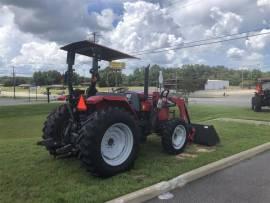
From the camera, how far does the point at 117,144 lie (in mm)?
5191

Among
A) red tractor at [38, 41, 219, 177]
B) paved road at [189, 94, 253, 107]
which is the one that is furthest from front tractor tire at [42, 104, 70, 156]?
paved road at [189, 94, 253, 107]

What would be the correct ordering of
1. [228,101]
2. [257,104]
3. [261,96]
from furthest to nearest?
[228,101] < [261,96] < [257,104]

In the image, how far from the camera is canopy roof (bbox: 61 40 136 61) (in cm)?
516

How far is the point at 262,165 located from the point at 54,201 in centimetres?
392

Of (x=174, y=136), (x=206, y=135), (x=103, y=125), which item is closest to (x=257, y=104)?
(x=206, y=135)

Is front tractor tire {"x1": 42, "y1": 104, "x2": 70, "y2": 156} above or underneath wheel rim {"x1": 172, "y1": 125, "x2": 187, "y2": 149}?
above

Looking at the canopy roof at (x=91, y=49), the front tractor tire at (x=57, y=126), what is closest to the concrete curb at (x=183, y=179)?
the front tractor tire at (x=57, y=126)

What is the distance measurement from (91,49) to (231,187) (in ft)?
10.3

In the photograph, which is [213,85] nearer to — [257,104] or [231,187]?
[257,104]

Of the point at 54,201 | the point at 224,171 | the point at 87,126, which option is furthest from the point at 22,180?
the point at 224,171

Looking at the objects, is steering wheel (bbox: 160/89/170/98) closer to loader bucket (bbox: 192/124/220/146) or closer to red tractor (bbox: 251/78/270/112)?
loader bucket (bbox: 192/124/220/146)

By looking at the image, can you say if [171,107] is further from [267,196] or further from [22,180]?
[22,180]

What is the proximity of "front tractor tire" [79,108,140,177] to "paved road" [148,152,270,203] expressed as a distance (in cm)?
98

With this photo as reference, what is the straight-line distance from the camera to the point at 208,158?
5.99 m
